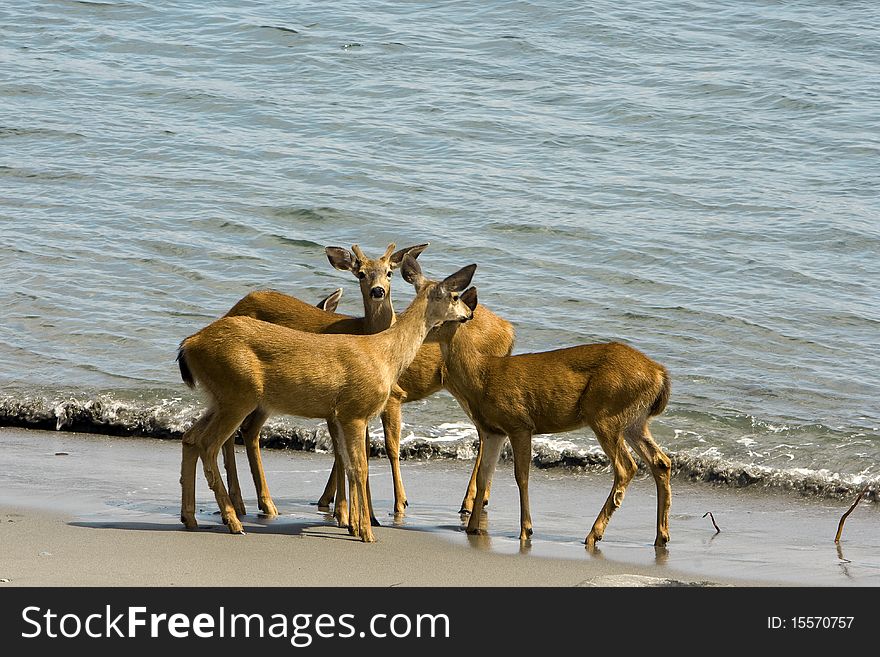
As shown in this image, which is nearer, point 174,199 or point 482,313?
point 482,313

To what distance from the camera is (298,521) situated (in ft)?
30.0

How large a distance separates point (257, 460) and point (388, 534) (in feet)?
4.44

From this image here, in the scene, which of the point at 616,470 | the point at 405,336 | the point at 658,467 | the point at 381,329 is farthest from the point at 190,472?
the point at 658,467

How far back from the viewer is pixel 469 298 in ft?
30.7

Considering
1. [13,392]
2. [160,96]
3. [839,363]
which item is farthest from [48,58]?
[839,363]

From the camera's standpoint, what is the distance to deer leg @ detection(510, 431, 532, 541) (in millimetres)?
8820

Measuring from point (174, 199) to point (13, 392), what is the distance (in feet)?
23.4

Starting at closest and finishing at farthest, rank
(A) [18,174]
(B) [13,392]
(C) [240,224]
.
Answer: (B) [13,392]
(C) [240,224]
(A) [18,174]

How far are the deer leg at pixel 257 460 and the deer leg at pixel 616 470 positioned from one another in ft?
7.27

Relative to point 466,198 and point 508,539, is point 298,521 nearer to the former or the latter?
point 508,539

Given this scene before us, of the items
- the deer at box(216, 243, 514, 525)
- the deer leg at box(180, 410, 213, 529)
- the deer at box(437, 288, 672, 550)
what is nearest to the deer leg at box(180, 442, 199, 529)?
the deer leg at box(180, 410, 213, 529)

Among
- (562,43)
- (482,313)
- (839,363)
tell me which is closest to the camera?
(482,313)

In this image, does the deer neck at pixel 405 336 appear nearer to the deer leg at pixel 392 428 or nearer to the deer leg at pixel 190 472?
the deer leg at pixel 392 428

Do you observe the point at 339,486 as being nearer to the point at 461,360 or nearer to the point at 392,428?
the point at 392,428
